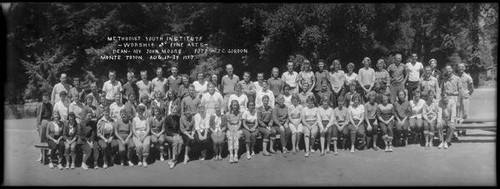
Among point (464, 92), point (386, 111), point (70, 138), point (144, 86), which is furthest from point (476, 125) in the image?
point (70, 138)

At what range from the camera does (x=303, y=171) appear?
27.9 ft

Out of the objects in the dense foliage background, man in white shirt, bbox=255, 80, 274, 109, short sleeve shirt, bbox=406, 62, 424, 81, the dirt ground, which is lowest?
the dirt ground

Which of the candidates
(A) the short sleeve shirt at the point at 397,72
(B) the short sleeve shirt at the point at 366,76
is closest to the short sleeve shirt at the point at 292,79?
(B) the short sleeve shirt at the point at 366,76

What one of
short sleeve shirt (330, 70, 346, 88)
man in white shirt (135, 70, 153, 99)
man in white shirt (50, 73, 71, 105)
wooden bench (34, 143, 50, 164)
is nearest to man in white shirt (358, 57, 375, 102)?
short sleeve shirt (330, 70, 346, 88)

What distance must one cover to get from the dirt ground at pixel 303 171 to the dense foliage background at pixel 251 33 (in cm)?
161

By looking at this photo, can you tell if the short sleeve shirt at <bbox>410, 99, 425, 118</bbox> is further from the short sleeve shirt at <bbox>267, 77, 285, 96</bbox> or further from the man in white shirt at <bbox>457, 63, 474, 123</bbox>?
the short sleeve shirt at <bbox>267, 77, 285, 96</bbox>

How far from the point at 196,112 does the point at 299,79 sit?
2.17 meters

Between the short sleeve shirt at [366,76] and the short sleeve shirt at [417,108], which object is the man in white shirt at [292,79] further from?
the short sleeve shirt at [417,108]

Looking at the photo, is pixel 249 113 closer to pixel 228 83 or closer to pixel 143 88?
pixel 228 83

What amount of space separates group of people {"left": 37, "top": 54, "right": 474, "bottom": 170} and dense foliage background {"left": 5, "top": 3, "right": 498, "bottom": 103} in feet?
1.55

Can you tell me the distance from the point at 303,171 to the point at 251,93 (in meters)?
1.90

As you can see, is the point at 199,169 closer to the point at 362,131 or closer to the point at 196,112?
the point at 196,112

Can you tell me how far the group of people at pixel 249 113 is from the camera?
862 cm

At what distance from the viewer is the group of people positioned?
340 inches
